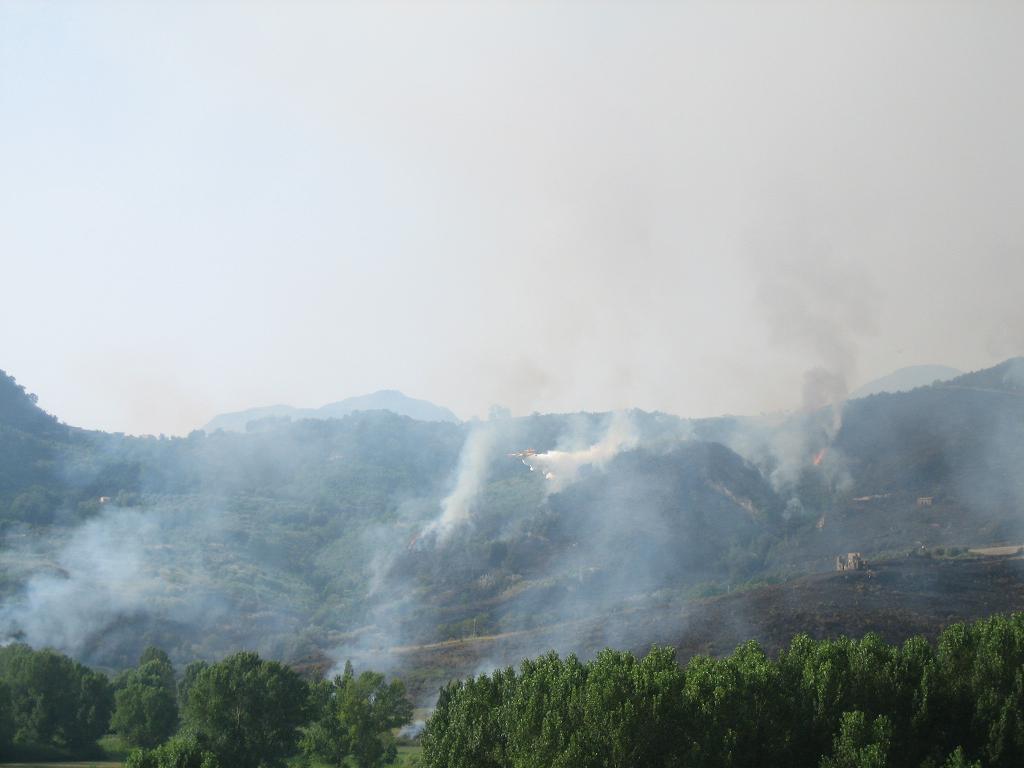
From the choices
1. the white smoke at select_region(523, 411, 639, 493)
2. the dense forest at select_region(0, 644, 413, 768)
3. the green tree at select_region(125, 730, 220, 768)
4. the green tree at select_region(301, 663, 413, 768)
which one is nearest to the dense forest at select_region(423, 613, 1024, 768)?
the green tree at select_region(125, 730, 220, 768)

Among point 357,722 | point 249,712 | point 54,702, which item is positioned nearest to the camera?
point 249,712

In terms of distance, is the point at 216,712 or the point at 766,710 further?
the point at 216,712

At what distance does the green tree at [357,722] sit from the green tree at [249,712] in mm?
2403

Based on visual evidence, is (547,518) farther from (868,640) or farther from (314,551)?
(868,640)

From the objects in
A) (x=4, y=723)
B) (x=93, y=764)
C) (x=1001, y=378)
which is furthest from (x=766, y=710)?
(x=1001, y=378)

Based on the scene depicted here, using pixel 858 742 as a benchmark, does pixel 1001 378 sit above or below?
above

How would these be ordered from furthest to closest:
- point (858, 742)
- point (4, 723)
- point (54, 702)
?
1. point (54, 702)
2. point (4, 723)
3. point (858, 742)

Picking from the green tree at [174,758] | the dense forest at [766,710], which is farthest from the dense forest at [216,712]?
the dense forest at [766,710]

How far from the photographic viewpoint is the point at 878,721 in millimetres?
37781

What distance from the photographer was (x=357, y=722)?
214 feet

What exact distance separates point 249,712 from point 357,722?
262 inches

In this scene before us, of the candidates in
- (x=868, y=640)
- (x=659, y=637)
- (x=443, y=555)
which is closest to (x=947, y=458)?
(x=443, y=555)

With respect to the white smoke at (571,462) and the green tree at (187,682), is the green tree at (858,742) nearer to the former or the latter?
the green tree at (187,682)

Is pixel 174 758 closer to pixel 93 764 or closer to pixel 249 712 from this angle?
pixel 249 712
